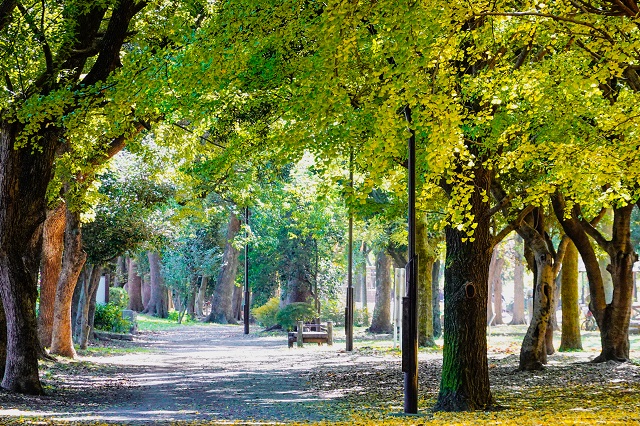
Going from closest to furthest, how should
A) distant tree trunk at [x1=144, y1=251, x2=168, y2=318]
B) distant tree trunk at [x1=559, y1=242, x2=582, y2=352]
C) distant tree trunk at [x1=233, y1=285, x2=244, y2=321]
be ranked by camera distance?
distant tree trunk at [x1=559, y1=242, x2=582, y2=352] < distant tree trunk at [x1=144, y1=251, x2=168, y2=318] < distant tree trunk at [x1=233, y1=285, x2=244, y2=321]

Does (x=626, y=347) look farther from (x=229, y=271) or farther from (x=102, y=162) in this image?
(x=229, y=271)

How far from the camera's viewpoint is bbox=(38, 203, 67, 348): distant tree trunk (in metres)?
23.5

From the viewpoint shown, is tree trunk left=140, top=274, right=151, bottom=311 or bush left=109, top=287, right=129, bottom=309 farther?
tree trunk left=140, top=274, right=151, bottom=311

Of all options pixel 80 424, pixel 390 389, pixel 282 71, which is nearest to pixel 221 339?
pixel 390 389

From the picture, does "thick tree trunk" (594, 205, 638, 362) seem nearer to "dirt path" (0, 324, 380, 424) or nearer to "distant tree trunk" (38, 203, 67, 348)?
"dirt path" (0, 324, 380, 424)

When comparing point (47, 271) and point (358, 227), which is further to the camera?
point (358, 227)

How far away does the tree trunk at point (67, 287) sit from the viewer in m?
23.8

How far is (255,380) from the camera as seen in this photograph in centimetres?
2062

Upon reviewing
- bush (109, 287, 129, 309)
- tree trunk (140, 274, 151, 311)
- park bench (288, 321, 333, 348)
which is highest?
tree trunk (140, 274, 151, 311)

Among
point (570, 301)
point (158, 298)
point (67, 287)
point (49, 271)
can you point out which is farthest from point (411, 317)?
point (158, 298)

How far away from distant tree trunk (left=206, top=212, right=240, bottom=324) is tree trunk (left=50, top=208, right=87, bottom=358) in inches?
1149

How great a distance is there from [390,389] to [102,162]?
328 inches

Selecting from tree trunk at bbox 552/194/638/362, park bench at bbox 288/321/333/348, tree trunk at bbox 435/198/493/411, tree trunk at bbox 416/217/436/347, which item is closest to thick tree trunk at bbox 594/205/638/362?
tree trunk at bbox 552/194/638/362

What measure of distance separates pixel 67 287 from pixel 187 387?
675 centimetres
